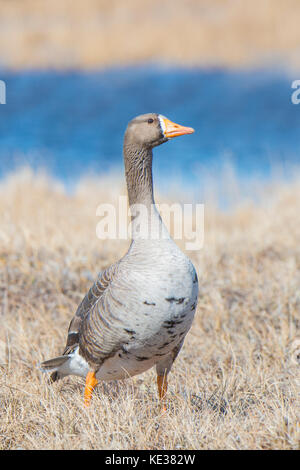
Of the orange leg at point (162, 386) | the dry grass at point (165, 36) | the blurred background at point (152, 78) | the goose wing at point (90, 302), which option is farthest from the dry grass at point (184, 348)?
the dry grass at point (165, 36)

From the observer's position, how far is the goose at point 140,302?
337cm

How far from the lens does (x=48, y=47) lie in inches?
974

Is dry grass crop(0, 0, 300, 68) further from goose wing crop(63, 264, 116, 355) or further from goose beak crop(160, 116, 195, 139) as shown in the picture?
goose wing crop(63, 264, 116, 355)

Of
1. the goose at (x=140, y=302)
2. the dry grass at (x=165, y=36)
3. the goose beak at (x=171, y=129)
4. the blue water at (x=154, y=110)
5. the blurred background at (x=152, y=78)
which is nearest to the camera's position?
the goose at (x=140, y=302)

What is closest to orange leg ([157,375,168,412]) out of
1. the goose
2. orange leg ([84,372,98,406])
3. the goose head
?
the goose

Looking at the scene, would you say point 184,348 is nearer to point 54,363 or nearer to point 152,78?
point 54,363

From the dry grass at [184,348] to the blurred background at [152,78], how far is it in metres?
6.63

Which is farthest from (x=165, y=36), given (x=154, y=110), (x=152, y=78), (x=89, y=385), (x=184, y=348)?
(x=89, y=385)

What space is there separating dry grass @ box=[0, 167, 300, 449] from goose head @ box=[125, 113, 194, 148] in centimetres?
169

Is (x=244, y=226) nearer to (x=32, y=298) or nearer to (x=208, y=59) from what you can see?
(x=32, y=298)

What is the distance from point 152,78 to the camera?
22.5m

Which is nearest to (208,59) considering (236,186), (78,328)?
(236,186)

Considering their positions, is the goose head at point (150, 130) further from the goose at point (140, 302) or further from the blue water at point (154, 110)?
the blue water at point (154, 110)

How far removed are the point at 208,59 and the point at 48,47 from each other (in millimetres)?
7080
